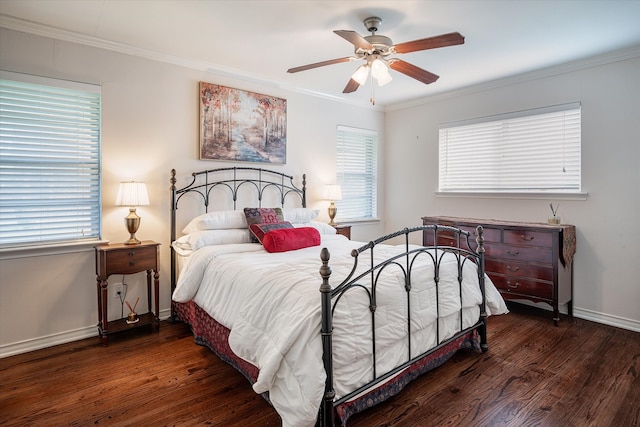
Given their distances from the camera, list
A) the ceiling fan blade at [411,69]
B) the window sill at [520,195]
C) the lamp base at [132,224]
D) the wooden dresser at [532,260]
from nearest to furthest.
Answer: the ceiling fan blade at [411,69] → the lamp base at [132,224] → the wooden dresser at [532,260] → the window sill at [520,195]

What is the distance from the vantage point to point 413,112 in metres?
4.96

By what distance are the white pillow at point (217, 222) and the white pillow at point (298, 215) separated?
1.62 ft

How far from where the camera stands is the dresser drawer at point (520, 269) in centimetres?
335

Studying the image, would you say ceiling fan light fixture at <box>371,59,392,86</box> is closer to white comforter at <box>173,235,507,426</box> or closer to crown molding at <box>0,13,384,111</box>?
white comforter at <box>173,235,507,426</box>

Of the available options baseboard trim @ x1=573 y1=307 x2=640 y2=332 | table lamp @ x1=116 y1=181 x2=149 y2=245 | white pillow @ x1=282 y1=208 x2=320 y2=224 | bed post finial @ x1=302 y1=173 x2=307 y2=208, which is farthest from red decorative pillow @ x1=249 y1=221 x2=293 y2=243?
baseboard trim @ x1=573 y1=307 x2=640 y2=332

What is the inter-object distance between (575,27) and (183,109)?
342 centimetres

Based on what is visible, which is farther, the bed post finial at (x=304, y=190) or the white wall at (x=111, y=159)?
the bed post finial at (x=304, y=190)

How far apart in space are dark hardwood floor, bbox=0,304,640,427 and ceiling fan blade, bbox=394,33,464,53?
213cm

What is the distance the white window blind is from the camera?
359 cm

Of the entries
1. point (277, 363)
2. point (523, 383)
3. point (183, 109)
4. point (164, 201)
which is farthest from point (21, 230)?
point (523, 383)

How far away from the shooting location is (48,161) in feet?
9.28

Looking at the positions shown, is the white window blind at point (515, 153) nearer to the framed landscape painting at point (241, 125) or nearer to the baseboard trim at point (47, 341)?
the framed landscape painting at point (241, 125)

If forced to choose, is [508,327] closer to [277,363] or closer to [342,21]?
[277,363]

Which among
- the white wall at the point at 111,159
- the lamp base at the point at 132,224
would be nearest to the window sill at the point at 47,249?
the white wall at the point at 111,159
